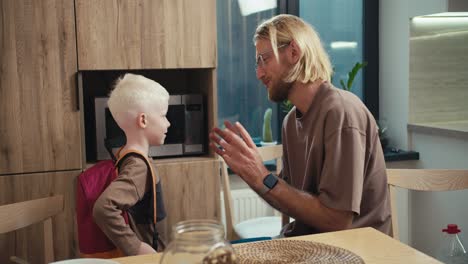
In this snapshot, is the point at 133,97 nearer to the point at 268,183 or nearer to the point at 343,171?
the point at 268,183

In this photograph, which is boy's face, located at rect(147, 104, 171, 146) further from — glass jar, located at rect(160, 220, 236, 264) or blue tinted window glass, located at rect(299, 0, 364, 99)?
blue tinted window glass, located at rect(299, 0, 364, 99)

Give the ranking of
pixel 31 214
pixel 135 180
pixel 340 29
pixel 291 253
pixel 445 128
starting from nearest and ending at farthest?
pixel 291 253 < pixel 31 214 < pixel 135 180 < pixel 445 128 < pixel 340 29

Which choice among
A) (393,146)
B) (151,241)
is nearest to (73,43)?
(151,241)

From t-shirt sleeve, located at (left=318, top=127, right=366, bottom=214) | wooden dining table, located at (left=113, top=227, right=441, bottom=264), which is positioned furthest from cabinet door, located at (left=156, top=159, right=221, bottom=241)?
wooden dining table, located at (left=113, top=227, right=441, bottom=264)

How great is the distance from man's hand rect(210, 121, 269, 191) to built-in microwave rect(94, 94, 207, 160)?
111cm

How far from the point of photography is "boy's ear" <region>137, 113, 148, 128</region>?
1902 millimetres

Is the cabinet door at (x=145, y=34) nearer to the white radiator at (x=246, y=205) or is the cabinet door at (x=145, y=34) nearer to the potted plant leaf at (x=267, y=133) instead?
the potted plant leaf at (x=267, y=133)

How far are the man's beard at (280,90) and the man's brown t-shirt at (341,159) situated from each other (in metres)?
0.11

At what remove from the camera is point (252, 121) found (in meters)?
3.60

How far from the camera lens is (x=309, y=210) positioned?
1.71m

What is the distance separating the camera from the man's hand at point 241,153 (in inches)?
68.1

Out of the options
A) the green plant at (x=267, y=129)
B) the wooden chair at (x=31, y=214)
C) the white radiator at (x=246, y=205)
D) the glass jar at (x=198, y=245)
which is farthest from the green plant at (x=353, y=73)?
the glass jar at (x=198, y=245)

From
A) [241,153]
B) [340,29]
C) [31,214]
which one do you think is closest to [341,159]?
[241,153]

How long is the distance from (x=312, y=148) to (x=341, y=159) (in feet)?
0.39
